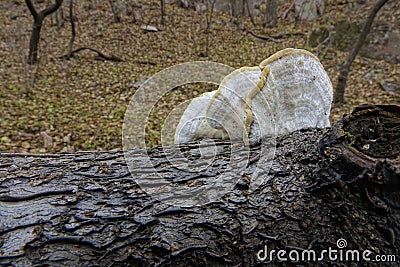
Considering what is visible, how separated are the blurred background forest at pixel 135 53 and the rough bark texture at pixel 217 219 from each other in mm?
4280

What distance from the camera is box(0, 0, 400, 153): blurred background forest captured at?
6.08 metres

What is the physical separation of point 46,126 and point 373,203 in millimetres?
5927

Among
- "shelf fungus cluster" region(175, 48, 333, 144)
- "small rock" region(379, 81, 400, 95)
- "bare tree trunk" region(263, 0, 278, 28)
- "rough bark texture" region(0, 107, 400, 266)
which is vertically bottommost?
"small rock" region(379, 81, 400, 95)

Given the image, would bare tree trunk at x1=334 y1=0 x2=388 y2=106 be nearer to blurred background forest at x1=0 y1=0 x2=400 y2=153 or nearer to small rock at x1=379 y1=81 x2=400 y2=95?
blurred background forest at x1=0 y1=0 x2=400 y2=153

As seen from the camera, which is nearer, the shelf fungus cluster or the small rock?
the shelf fungus cluster

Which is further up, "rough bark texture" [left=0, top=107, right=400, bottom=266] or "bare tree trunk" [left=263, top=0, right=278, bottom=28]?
"bare tree trunk" [left=263, top=0, right=278, bottom=28]

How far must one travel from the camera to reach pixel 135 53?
10.1m

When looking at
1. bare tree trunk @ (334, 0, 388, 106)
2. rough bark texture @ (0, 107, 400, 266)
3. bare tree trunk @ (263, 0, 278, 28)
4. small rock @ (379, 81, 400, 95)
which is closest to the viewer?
rough bark texture @ (0, 107, 400, 266)

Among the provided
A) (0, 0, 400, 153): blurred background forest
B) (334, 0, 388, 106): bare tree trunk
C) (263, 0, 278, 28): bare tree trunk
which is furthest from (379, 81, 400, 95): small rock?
(263, 0, 278, 28): bare tree trunk

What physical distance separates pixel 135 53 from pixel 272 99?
30.2 ft

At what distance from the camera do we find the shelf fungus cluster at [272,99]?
5.04 ft

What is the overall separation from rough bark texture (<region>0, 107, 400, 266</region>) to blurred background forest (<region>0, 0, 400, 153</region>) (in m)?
4.28

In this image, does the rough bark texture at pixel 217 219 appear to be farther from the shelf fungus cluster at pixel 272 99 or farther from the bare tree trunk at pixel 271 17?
the bare tree trunk at pixel 271 17

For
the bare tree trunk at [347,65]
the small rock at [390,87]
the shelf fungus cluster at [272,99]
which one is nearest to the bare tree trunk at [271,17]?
the small rock at [390,87]
